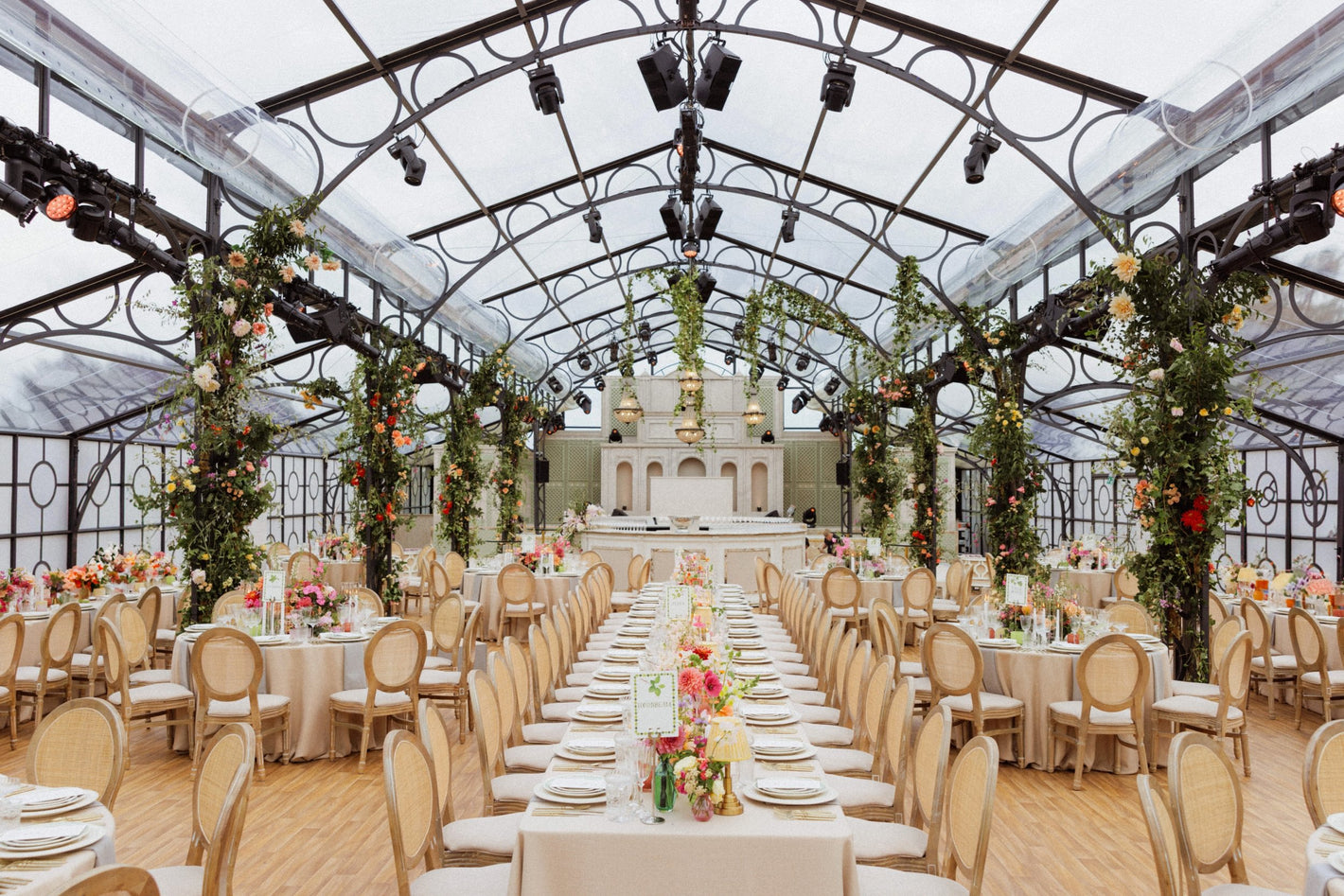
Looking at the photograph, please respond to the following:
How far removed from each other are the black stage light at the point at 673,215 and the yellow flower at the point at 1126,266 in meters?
4.75

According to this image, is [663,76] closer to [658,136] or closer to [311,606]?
[658,136]

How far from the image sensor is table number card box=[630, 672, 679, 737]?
267 cm

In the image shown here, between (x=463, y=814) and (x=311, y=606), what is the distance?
2123mm

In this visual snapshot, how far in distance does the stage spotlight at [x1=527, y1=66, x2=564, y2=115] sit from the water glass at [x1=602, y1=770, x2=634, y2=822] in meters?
5.49

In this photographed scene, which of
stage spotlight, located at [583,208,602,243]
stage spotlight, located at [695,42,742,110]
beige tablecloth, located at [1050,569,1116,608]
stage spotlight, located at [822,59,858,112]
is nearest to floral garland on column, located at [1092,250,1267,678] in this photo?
stage spotlight, located at [822,59,858,112]

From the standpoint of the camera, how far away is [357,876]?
416 centimetres

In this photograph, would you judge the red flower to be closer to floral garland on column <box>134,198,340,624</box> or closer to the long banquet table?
→ the long banquet table

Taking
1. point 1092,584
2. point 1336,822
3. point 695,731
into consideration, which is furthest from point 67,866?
point 1092,584

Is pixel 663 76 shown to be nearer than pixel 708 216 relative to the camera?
Yes

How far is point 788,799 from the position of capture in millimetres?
2938

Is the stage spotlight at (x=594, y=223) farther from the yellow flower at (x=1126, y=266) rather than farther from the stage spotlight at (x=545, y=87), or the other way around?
the yellow flower at (x=1126, y=266)

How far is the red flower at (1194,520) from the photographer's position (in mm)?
6340

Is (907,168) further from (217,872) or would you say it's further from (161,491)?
(217,872)

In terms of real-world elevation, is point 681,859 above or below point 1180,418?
below
